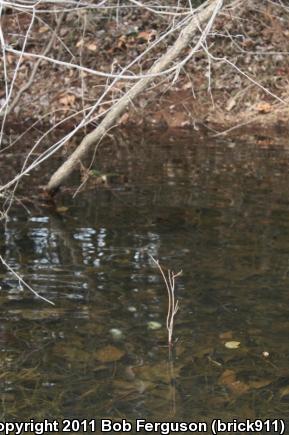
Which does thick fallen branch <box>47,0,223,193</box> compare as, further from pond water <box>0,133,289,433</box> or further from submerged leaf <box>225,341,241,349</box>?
submerged leaf <box>225,341,241,349</box>

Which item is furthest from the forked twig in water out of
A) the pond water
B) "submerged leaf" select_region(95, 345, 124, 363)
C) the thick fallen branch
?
the thick fallen branch

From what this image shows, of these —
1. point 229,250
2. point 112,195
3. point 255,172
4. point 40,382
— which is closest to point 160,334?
point 40,382

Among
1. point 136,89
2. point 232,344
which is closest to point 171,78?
point 136,89

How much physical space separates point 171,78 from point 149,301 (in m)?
7.11

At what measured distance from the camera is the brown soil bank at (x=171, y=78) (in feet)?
44.9

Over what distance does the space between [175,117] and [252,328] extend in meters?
8.19

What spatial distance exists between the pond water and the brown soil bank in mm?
3679

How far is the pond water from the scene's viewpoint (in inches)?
197

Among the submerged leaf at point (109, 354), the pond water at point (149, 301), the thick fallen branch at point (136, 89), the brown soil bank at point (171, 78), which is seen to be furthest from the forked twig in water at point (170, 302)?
the brown soil bank at point (171, 78)

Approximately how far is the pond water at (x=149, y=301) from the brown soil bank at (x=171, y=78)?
145 inches

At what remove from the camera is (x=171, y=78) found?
12812 millimetres

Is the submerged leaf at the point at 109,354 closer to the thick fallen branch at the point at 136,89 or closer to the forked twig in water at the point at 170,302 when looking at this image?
the forked twig in water at the point at 170,302

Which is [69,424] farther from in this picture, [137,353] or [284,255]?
[284,255]

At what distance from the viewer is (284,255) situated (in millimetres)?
7414
